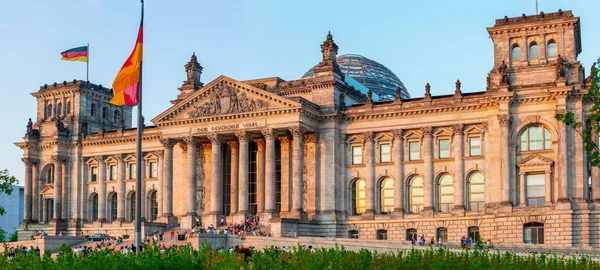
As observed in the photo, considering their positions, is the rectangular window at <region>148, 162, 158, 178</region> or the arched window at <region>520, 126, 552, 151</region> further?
the rectangular window at <region>148, 162, 158, 178</region>

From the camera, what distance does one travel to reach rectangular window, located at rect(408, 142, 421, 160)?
3088 inches

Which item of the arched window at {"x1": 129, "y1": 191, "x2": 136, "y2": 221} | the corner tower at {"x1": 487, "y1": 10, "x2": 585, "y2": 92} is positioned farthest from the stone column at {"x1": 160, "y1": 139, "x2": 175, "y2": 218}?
the corner tower at {"x1": 487, "y1": 10, "x2": 585, "y2": 92}

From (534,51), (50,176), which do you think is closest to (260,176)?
(534,51)

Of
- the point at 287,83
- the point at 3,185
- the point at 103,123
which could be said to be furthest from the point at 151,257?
the point at 103,123

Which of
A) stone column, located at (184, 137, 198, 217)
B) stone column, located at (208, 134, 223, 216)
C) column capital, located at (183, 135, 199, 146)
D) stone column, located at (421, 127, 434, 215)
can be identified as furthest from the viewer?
column capital, located at (183, 135, 199, 146)

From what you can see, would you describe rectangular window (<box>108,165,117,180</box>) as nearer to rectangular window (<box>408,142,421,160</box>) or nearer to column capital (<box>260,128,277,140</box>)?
column capital (<box>260,128,277,140</box>)

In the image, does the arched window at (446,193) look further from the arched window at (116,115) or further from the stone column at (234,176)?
the arched window at (116,115)

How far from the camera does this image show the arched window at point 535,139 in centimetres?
7206

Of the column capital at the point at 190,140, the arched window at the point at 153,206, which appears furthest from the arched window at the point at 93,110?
the column capital at the point at 190,140

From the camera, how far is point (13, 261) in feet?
118

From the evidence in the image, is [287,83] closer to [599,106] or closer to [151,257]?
[599,106]

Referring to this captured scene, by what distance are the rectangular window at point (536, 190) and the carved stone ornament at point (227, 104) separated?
74.2 ft

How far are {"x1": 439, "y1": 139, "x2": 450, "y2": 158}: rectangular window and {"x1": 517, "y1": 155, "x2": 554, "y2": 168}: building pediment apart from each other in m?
6.88

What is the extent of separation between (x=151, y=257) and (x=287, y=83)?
49.0m
